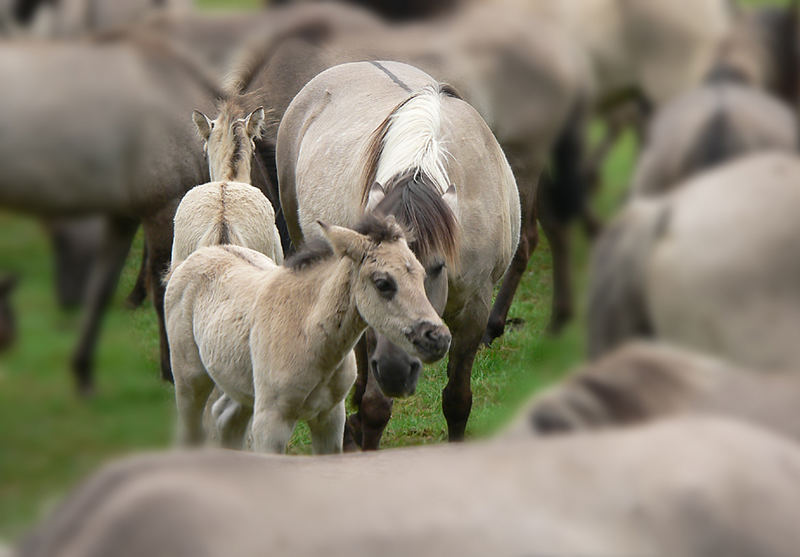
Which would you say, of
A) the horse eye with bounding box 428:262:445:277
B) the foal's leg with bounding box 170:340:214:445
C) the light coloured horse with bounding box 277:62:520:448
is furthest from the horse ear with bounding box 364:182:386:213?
the foal's leg with bounding box 170:340:214:445

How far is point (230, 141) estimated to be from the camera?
125 centimetres

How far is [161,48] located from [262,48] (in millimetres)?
133

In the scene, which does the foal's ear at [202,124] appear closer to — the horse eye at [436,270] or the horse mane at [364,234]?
the horse mane at [364,234]

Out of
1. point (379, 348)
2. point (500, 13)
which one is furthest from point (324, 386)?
point (500, 13)

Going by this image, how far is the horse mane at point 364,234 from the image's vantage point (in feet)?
4.21

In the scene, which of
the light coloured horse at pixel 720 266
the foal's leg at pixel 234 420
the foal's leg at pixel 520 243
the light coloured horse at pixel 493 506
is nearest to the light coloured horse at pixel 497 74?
the foal's leg at pixel 520 243

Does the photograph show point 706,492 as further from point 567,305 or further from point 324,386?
point 324,386

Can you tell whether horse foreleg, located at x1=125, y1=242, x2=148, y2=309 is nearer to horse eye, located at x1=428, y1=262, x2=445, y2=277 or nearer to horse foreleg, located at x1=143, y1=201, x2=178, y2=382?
horse foreleg, located at x1=143, y1=201, x2=178, y2=382

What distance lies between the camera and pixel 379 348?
1364 millimetres

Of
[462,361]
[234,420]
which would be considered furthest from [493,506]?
[234,420]

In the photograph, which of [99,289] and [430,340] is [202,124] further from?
[430,340]

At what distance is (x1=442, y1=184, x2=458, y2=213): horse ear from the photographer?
1276 mm

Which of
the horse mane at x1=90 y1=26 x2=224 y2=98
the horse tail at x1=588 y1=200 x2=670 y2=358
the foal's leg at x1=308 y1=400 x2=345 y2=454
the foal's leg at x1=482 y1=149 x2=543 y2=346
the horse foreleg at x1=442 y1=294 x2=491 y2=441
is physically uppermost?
the horse mane at x1=90 y1=26 x2=224 y2=98

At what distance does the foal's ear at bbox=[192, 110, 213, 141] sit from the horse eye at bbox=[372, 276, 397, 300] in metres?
0.30
